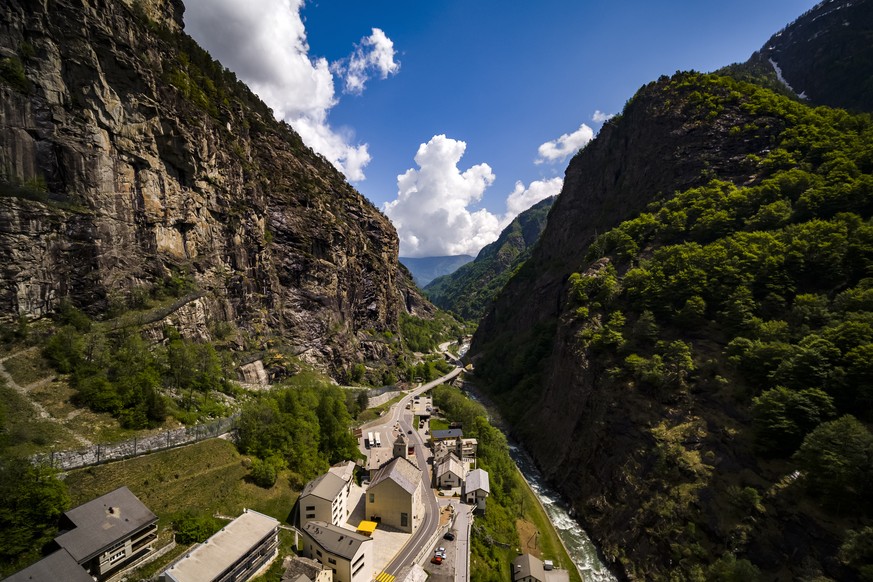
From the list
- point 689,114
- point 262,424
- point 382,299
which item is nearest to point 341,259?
point 382,299

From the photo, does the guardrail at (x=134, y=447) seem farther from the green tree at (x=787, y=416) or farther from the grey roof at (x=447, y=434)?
the green tree at (x=787, y=416)

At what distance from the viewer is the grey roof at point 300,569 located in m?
21.9

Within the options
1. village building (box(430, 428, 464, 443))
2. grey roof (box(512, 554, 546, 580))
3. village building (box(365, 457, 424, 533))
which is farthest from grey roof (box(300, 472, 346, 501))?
village building (box(430, 428, 464, 443))

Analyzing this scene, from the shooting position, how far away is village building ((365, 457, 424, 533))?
30516 mm

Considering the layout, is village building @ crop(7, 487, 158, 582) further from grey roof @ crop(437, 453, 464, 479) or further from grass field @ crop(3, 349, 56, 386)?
grey roof @ crop(437, 453, 464, 479)

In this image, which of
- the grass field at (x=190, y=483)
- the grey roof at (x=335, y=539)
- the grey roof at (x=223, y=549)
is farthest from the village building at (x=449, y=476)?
the grey roof at (x=223, y=549)

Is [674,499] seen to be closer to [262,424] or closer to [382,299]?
[262,424]

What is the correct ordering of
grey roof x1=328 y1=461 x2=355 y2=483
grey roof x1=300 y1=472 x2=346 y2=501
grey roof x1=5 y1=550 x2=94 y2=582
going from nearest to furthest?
1. grey roof x1=5 y1=550 x2=94 y2=582
2. grey roof x1=300 y1=472 x2=346 y2=501
3. grey roof x1=328 y1=461 x2=355 y2=483

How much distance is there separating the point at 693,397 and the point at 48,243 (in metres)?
64.8

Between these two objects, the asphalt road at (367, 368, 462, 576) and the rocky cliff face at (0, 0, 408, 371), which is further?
the rocky cliff face at (0, 0, 408, 371)

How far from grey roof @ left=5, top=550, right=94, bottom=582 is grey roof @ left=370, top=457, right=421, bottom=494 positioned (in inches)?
759

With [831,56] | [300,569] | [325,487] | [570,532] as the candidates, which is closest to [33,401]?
[325,487]

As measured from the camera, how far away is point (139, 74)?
3906 centimetres

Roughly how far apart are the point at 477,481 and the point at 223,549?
987 inches
